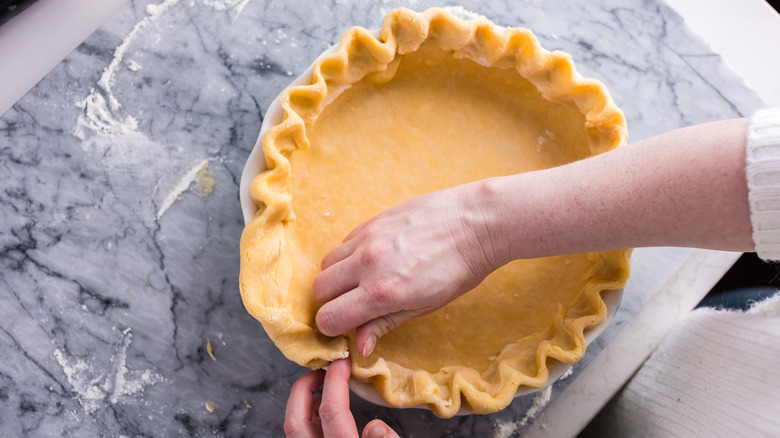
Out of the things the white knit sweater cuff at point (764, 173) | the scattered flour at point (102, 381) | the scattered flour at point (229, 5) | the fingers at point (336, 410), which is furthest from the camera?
the scattered flour at point (229, 5)

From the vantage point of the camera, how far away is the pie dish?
952 millimetres

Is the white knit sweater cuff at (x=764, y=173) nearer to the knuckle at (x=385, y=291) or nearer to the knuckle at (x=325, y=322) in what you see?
the knuckle at (x=385, y=291)

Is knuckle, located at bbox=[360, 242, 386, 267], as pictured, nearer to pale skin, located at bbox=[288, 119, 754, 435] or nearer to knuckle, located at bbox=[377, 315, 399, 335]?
pale skin, located at bbox=[288, 119, 754, 435]

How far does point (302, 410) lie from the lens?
3.14 feet

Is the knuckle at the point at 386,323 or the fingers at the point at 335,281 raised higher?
the fingers at the point at 335,281

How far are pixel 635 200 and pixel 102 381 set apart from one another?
1054mm

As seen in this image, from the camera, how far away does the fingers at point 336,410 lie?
88 centimetres

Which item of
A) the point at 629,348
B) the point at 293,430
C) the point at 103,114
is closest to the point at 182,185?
the point at 103,114

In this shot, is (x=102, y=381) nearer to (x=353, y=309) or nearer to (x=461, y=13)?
(x=353, y=309)

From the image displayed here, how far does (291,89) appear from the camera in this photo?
981 mm

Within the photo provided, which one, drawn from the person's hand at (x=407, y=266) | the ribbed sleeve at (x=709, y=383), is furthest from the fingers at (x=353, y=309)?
the ribbed sleeve at (x=709, y=383)

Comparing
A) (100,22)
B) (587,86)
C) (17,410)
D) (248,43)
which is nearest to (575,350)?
(587,86)

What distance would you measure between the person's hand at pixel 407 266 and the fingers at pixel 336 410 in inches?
2.6

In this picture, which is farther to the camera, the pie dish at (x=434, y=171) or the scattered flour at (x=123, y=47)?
→ the scattered flour at (x=123, y=47)
